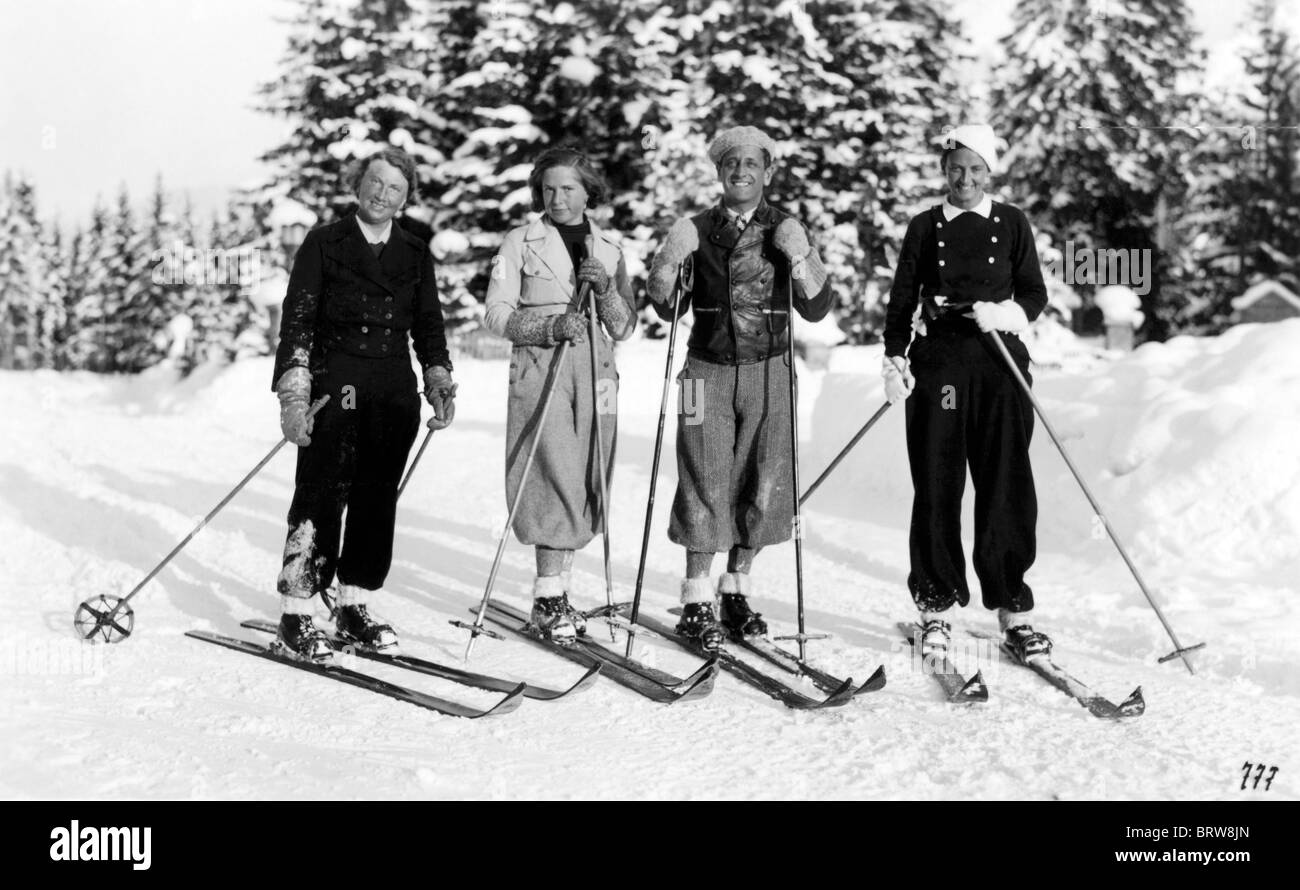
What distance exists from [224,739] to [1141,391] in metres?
6.67

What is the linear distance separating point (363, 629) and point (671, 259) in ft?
6.89

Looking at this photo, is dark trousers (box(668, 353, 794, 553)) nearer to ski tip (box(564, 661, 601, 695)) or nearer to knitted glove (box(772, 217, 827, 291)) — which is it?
knitted glove (box(772, 217, 827, 291))

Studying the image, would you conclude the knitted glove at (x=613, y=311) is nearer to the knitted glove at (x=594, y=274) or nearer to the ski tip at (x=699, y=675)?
the knitted glove at (x=594, y=274)

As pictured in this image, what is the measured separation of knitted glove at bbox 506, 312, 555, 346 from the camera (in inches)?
203

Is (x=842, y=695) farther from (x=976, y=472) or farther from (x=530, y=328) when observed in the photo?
(x=530, y=328)

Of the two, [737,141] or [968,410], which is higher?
[737,141]

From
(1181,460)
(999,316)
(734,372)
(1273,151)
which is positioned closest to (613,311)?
(734,372)

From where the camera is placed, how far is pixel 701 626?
5.12m

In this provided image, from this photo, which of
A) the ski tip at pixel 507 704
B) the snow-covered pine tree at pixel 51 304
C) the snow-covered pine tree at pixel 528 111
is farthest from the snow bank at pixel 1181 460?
the snow-covered pine tree at pixel 51 304

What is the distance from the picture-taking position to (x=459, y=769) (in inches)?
135

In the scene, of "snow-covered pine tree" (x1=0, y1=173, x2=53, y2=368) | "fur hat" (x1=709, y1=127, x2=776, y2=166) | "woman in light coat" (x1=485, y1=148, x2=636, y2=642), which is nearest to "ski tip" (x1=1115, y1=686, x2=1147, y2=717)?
"woman in light coat" (x1=485, y1=148, x2=636, y2=642)

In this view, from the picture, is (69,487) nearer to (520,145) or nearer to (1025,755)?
(1025,755)

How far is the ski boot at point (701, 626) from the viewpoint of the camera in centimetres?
503

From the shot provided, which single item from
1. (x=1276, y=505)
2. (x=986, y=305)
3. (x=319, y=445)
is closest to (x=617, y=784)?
(x=319, y=445)
